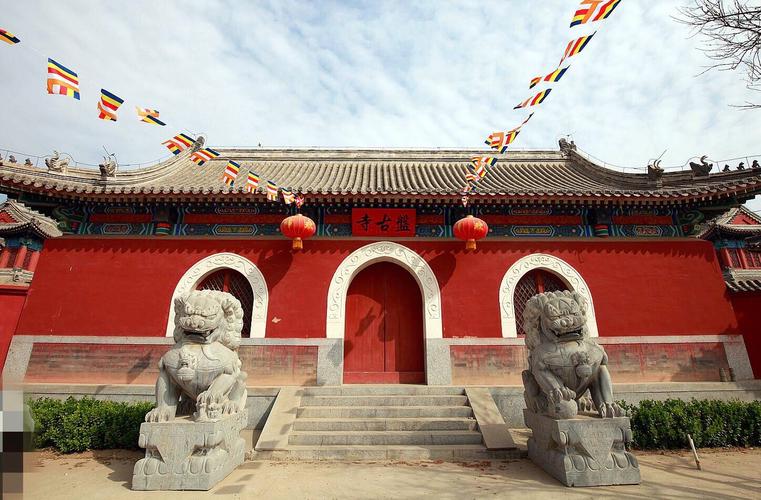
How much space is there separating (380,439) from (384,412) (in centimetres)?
56

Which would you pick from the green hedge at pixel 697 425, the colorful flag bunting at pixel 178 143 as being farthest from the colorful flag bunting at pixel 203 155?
the green hedge at pixel 697 425

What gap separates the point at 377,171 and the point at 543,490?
8.89 m

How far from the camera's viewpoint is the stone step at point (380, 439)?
5102 millimetres

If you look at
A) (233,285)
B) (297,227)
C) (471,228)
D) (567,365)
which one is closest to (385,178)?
(471,228)

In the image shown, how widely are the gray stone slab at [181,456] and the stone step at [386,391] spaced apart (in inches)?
89.0

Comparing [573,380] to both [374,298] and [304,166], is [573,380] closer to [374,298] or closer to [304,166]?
[374,298]

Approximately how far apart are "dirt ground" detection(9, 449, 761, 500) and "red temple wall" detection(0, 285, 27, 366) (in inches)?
123

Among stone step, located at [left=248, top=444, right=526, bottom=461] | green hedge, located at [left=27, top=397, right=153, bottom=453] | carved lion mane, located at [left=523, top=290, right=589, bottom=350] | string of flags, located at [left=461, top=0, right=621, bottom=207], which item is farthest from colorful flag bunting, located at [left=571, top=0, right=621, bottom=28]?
green hedge, located at [left=27, top=397, right=153, bottom=453]

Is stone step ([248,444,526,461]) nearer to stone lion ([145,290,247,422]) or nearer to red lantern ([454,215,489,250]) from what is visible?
stone lion ([145,290,247,422])

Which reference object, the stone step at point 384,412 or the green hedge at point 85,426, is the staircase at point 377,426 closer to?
the stone step at point 384,412

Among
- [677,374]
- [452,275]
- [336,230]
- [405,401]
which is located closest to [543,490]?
[405,401]

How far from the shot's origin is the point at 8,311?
22.2ft

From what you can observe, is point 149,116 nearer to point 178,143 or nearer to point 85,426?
point 178,143

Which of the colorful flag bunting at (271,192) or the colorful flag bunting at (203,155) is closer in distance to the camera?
the colorful flag bunting at (203,155)
